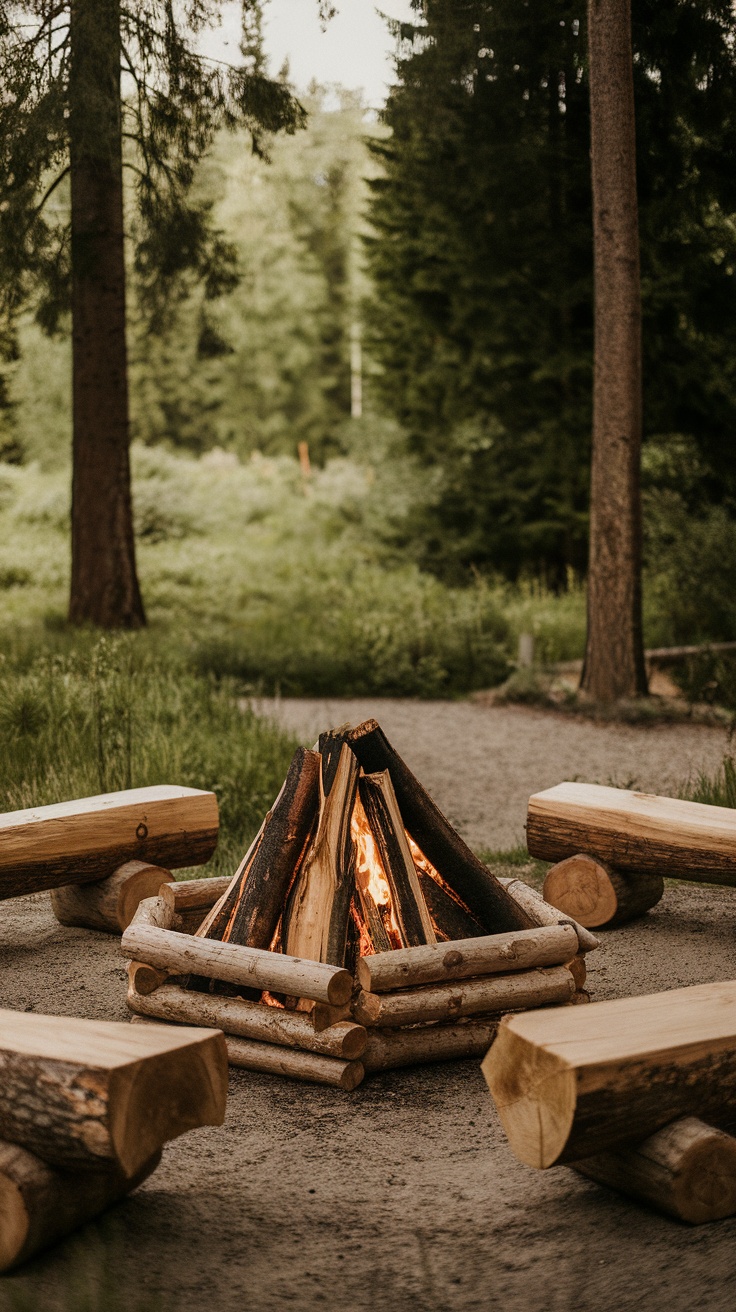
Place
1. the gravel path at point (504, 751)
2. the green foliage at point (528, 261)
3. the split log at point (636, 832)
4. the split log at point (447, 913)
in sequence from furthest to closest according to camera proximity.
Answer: the green foliage at point (528, 261) < the gravel path at point (504, 751) < the split log at point (636, 832) < the split log at point (447, 913)

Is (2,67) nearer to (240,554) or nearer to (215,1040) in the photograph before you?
(215,1040)

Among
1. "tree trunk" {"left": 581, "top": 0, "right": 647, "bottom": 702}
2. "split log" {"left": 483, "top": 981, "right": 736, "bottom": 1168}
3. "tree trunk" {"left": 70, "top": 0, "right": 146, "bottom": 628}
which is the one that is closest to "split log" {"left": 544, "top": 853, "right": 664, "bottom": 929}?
"split log" {"left": 483, "top": 981, "right": 736, "bottom": 1168}

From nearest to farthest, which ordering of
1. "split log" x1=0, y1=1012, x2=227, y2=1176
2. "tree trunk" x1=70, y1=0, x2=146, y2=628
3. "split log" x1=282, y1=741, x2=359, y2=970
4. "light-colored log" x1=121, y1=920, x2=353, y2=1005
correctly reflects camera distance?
"split log" x1=0, y1=1012, x2=227, y2=1176
"light-colored log" x1=121, y1=920, x2=353, y2=1005
"split log" x1=282, y1=741, x2=359, y2=970
"tree trunk" x1=70, y1=0, x2=146, y2=628

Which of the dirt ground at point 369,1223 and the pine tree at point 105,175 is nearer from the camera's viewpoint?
the dirt ground at point 369,1223

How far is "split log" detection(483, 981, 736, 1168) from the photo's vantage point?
236cm

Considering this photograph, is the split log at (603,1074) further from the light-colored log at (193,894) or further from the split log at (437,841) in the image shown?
the light-colored log at (193,894)

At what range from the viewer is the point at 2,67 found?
8258 millimetres

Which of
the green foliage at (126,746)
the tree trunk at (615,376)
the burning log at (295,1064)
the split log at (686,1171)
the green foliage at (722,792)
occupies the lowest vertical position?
the burning log at (295,1064)

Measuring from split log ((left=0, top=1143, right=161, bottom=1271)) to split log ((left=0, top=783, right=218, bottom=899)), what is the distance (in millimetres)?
1967

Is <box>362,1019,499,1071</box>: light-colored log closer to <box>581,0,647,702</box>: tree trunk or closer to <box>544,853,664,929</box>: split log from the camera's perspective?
<box>544,853,664,929</box>: split log

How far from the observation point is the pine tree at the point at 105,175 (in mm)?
8312

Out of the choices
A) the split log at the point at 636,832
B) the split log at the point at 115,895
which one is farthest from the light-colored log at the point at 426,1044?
the split log at the point at 115,895

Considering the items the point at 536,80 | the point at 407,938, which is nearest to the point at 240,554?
the point at 536,80

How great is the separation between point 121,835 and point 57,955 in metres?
0.49
